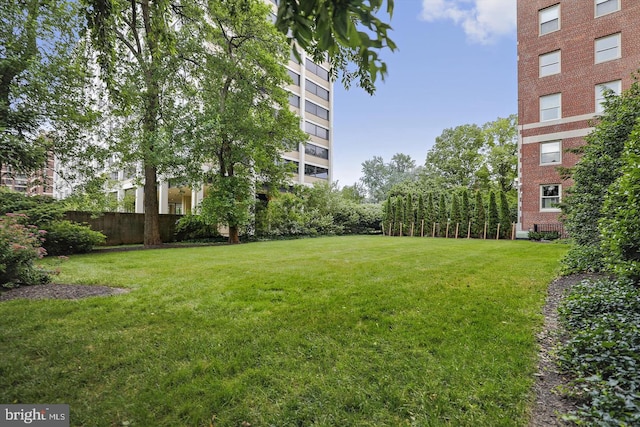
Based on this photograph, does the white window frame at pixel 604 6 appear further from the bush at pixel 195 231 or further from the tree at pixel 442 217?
the bush at pixel 195 231

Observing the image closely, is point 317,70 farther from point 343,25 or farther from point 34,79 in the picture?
point 343,25

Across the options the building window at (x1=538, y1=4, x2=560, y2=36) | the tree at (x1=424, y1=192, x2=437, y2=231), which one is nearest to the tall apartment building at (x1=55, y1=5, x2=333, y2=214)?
the tree at (x1=424, y1=192, x2=437, y2=231)

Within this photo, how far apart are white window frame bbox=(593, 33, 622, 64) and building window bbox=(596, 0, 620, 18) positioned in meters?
1.17

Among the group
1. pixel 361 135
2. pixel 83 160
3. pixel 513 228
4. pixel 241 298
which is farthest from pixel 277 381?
pixel 361 135

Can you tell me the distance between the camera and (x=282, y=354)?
266 centimetres

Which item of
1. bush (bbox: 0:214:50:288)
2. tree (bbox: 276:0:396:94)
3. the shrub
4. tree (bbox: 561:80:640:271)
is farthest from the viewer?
the shrub

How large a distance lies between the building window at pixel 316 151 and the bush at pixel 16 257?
25642 millimetres

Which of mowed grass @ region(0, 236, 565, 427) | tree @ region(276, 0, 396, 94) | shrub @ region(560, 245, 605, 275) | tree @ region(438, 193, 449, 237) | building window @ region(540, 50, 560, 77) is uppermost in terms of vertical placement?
building window @ region(540, 50, 560, 77)

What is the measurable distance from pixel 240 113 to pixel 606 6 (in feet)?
59.3

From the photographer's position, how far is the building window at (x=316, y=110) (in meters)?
29.6

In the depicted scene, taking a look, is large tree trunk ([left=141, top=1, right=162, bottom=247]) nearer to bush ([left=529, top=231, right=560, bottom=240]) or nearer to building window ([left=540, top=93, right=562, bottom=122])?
bush ([left=529, top=231, right=560, bottom=240])

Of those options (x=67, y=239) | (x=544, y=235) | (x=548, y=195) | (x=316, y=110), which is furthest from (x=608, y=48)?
(x=67, y=239)

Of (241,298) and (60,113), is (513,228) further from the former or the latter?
(60,113)

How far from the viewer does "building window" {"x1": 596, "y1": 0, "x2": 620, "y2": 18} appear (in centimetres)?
1412
